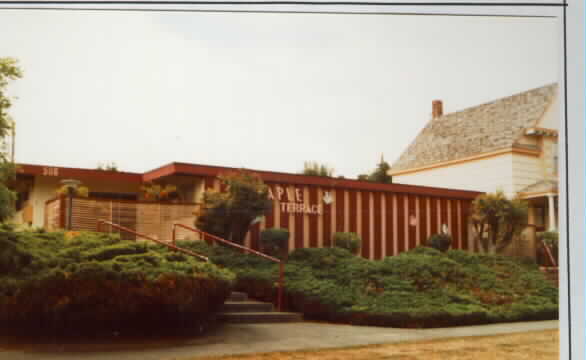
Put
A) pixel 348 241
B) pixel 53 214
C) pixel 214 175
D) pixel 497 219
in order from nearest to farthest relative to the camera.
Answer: pixel 53 214 → pixel 214 175 → pixel 348 241 → pixel 497 219

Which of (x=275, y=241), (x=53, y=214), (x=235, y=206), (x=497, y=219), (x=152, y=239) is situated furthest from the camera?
(x=497, y=219)

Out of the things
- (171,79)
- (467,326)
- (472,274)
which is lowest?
(467,326)

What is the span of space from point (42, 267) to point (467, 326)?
13.7ft

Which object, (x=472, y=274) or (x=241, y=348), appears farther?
(x=472, y=274)

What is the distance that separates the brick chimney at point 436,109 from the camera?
5702mm

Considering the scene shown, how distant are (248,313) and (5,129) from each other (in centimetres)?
274

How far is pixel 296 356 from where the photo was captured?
13.4ft

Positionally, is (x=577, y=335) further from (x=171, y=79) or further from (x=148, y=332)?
(x=171, y=79)

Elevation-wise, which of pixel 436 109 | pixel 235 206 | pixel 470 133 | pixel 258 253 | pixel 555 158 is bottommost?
pixel 258 253

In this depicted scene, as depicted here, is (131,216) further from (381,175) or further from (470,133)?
(470,133)

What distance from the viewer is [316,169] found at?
6004 millimetres

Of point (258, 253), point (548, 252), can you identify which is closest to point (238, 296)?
point (258, 253)

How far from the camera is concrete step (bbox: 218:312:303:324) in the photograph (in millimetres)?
5188

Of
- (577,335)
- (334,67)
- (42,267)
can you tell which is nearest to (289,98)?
(334,67)
